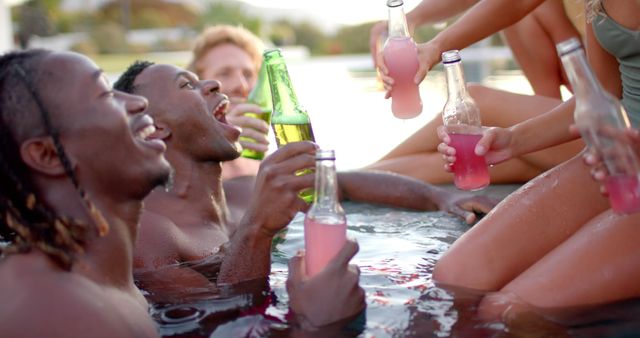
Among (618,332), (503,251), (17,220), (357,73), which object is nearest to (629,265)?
(618,332)

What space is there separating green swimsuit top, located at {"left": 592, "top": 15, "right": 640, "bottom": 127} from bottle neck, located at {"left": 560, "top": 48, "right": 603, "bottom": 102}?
91cm

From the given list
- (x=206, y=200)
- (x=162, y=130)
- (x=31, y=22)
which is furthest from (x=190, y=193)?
(x=31, y=22)

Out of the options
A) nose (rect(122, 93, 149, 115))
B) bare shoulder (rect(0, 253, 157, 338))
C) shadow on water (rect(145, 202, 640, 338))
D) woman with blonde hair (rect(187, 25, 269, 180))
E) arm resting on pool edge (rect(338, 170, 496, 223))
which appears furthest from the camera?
woman with blonde hair (rect(187, 25, 269, 180))

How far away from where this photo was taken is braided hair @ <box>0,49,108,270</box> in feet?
7.47

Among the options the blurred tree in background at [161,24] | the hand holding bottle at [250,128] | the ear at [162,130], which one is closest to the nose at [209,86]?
the ear at [162,130]

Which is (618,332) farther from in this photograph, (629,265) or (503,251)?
(503,251)

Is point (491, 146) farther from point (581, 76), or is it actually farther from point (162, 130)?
point (162, 130)

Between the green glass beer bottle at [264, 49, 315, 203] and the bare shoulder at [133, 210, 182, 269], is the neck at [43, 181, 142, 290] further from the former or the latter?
the green glass beer bottle at [264, 49, 315, 203]

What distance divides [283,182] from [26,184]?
2.75ft

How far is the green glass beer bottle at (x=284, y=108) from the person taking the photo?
131 inches

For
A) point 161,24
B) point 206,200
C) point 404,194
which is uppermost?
point 206,200

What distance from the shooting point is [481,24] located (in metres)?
3.68

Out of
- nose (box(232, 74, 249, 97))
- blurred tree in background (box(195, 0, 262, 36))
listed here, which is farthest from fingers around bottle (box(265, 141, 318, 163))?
blurred tree in background (box(195, 0, 262, 36))

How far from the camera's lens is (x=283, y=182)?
111 inches
